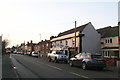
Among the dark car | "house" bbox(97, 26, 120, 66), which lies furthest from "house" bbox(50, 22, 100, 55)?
the dark car

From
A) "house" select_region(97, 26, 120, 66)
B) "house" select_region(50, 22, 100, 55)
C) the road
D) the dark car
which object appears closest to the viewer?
the road

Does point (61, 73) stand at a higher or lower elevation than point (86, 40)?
lower

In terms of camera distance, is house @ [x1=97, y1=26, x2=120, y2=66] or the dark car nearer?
the dark car

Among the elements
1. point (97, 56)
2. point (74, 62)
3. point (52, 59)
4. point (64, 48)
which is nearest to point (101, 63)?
point (97, 56)

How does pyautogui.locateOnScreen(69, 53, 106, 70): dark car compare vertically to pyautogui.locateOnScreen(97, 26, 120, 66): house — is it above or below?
below

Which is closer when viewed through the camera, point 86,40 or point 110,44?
point 110,44

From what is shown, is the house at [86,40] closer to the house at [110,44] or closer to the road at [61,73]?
the house at [110,44]

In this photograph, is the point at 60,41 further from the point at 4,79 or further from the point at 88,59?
the point at 4,79

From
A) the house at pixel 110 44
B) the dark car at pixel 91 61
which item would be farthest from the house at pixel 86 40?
the dark car at pixel 91 61

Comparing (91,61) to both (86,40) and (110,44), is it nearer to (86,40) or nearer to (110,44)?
(110,44)

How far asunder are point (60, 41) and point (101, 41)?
13320 millimetres

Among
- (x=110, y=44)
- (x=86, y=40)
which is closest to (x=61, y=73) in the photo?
(x=110, y=44)

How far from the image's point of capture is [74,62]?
20.1 meters

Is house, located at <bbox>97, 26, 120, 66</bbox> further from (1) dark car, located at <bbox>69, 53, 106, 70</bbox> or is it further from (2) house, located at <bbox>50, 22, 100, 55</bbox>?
(1) dark car, located at <bbox>69, 53, 106, 70</bbox>
